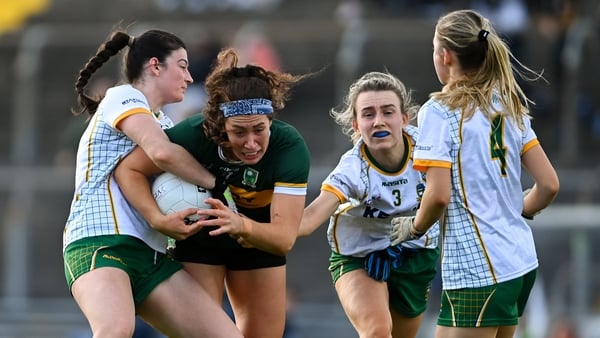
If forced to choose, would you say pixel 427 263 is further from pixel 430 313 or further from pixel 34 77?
pixel 34 77

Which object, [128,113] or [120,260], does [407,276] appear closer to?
[120,260]

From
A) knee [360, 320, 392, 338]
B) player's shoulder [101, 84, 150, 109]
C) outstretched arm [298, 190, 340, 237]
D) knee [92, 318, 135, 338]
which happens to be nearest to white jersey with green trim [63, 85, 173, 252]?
player's shoulder [101, 84, 150, 109]

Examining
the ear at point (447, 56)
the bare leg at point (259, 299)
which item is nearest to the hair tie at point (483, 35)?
the ear at point (447, 56)

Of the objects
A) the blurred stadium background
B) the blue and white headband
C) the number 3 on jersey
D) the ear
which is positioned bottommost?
the blurred stadium background

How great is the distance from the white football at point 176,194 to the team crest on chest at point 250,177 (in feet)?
0.63

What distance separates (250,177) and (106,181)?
69cm

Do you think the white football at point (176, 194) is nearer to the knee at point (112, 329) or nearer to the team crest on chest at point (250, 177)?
the team crest on chest at point (250, 177)

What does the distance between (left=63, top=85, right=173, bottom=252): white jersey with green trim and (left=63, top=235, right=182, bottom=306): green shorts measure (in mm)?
42

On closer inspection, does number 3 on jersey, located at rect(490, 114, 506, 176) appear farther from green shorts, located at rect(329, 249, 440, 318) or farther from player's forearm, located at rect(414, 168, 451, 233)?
green shorts, located at rect(329, 249, 440, 318)

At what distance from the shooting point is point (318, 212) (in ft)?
20.1

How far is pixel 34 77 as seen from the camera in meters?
13.4

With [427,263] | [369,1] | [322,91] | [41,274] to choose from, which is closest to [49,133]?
[41,274]

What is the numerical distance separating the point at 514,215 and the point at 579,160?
707 cm

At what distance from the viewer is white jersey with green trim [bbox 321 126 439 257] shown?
6262mm
